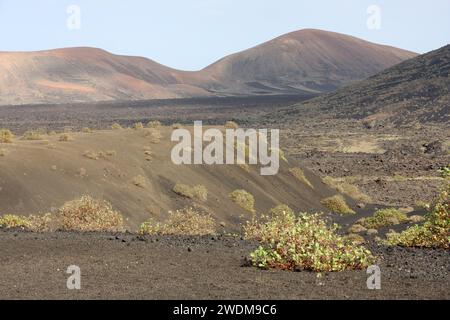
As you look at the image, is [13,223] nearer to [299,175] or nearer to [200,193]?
[200,193]

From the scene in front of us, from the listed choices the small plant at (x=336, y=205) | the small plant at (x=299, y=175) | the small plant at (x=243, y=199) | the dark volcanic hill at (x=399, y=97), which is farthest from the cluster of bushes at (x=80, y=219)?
the dark volcanic hill at (x=399, y=97)

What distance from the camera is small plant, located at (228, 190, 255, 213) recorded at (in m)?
26.8

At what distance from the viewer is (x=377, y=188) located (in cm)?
4388

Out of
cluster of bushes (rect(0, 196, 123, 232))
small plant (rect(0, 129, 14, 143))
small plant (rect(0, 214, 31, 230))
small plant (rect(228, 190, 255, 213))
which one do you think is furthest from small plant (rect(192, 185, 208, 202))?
small plant (rect(0, 214, 31, 230))

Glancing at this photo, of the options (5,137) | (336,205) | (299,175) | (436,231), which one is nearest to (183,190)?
(5,137)

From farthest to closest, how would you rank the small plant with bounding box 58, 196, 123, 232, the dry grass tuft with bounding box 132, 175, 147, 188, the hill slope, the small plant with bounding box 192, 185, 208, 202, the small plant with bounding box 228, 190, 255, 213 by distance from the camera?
the small plant with bounding box 228, 190, 255, 213 → the small plant with bounding box 192, 185, 208, 202 → the dry grass tuft with bounding box 132, 175, 147, 188 → the hill slope → the small plant with bounding box 58, 196, 123, 232

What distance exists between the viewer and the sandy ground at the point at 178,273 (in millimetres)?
9023

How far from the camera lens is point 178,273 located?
10.5 m

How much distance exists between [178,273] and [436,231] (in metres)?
5.18

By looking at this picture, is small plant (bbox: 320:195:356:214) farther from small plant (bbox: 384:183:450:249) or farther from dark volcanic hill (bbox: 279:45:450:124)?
dark volcanic hill (bbox: 279:45:450:124)

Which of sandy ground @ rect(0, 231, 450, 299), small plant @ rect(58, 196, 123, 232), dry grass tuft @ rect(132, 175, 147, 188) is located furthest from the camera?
dry grass tuft @ rect(132, 175, 147, 188)

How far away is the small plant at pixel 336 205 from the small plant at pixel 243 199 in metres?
4.90

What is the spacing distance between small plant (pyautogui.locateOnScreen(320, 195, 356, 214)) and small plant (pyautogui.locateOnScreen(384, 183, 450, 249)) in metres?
17.2
